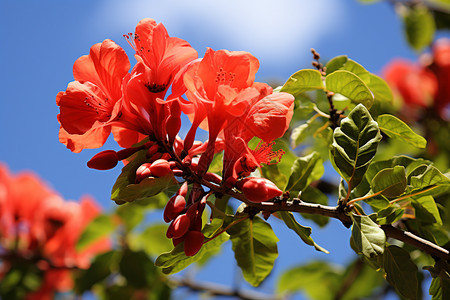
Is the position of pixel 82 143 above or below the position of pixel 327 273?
above

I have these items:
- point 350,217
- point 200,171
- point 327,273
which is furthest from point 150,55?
point 327,273

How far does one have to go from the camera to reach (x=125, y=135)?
1245 mm

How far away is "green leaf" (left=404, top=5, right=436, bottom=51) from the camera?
3.69m

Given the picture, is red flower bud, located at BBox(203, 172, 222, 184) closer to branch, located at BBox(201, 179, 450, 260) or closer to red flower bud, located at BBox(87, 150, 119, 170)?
branch, located at BBox(201, 179, 450, 260)

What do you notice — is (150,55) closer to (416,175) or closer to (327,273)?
(416,175)

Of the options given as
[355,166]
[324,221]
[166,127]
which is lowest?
[324,221]

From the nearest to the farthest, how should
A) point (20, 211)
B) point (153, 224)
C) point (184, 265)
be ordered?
point (184, 265) < point (153, 224) < point (20, 211)

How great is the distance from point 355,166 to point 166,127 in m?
0.50

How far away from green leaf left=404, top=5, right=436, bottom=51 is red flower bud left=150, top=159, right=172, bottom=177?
3202 mm

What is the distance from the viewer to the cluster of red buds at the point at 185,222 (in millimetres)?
1042

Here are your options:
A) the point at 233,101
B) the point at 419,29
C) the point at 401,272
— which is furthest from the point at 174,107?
the point at 419,29

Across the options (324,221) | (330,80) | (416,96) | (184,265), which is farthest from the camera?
(416,96)

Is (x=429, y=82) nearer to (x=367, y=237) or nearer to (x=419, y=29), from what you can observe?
(x=419, y=29)

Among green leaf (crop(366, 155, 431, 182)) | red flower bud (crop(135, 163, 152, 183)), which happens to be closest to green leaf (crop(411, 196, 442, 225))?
green leaf (crop(366, 155, 431, 182))
